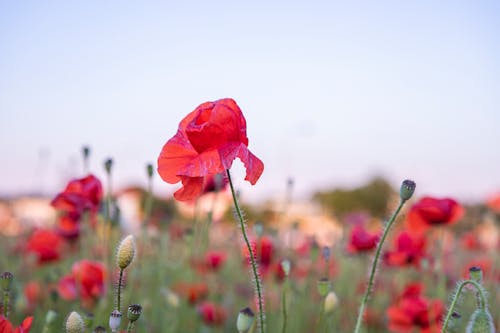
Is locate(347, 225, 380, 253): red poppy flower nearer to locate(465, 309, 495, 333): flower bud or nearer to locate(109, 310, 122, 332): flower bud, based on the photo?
locate(465, 309, 495, 333): flower bud

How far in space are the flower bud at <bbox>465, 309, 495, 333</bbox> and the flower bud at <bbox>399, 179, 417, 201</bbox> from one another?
0.32 m

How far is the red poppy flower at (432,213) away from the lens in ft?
8.42

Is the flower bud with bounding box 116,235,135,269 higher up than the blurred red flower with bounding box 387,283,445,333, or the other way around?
the flower bud with bounding box 116,235,135,269

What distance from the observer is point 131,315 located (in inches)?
42.7

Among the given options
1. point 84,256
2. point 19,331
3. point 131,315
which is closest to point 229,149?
point 131,315

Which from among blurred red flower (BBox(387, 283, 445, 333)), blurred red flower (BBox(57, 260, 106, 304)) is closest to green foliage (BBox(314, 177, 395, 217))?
blurred red flower (BBox(387, 283, 445, 333))

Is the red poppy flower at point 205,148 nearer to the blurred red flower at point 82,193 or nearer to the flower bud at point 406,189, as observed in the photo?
the flower bud at point 406,189

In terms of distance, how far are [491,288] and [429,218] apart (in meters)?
0.93

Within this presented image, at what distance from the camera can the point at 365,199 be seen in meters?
15.0

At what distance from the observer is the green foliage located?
1491 centimetres

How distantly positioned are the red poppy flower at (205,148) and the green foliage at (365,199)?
13584mm

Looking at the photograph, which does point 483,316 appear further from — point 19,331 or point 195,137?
point 19,331

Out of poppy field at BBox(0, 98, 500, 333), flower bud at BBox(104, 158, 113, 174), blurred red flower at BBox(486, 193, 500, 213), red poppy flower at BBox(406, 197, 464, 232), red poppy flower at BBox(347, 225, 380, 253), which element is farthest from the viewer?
blurred red flower at BBox(486, 193, 500, 213)

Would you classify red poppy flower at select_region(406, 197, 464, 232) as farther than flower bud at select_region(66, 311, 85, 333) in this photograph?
Yes
